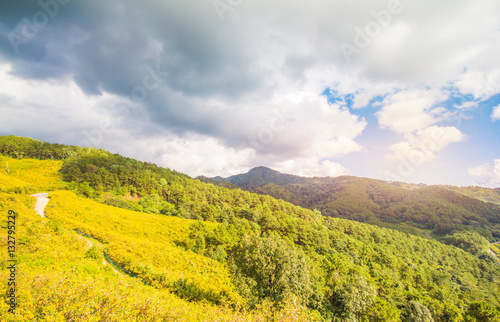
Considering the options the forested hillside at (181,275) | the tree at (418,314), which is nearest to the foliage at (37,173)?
the forested hillside at (181,275)

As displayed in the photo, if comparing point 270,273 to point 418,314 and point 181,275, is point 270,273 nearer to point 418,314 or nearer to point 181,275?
point 181,275

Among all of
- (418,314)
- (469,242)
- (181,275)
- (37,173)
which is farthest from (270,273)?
(469,242)

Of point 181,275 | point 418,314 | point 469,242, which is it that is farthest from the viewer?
point 469,242

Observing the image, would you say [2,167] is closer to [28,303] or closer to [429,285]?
[28,303]

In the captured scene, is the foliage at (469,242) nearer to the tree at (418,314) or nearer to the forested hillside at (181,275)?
the forested hillside at (181,275)

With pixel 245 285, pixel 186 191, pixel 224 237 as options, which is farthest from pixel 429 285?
pixel 186 191

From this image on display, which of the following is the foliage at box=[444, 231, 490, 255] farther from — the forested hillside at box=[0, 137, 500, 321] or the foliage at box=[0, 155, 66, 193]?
the foliage at box=[0, 155, 66, 193]

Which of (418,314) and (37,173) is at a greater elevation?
(37,173)

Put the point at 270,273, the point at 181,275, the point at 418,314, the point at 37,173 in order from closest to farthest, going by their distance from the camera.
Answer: the point at 270,273, the point at 181,275, the point at 418,314, the point at 37,173

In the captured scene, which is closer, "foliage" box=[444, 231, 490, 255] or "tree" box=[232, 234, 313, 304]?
"tree" box=[232, 234, 313, 304]

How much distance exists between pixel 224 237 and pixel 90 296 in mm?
35574

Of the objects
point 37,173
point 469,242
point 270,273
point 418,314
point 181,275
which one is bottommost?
point 418,314

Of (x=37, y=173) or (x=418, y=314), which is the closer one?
(x=418, y=314)

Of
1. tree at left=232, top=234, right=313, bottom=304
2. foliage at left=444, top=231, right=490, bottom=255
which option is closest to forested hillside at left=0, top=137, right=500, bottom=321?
tree at left=232, top=234, right=313, bottom=304
